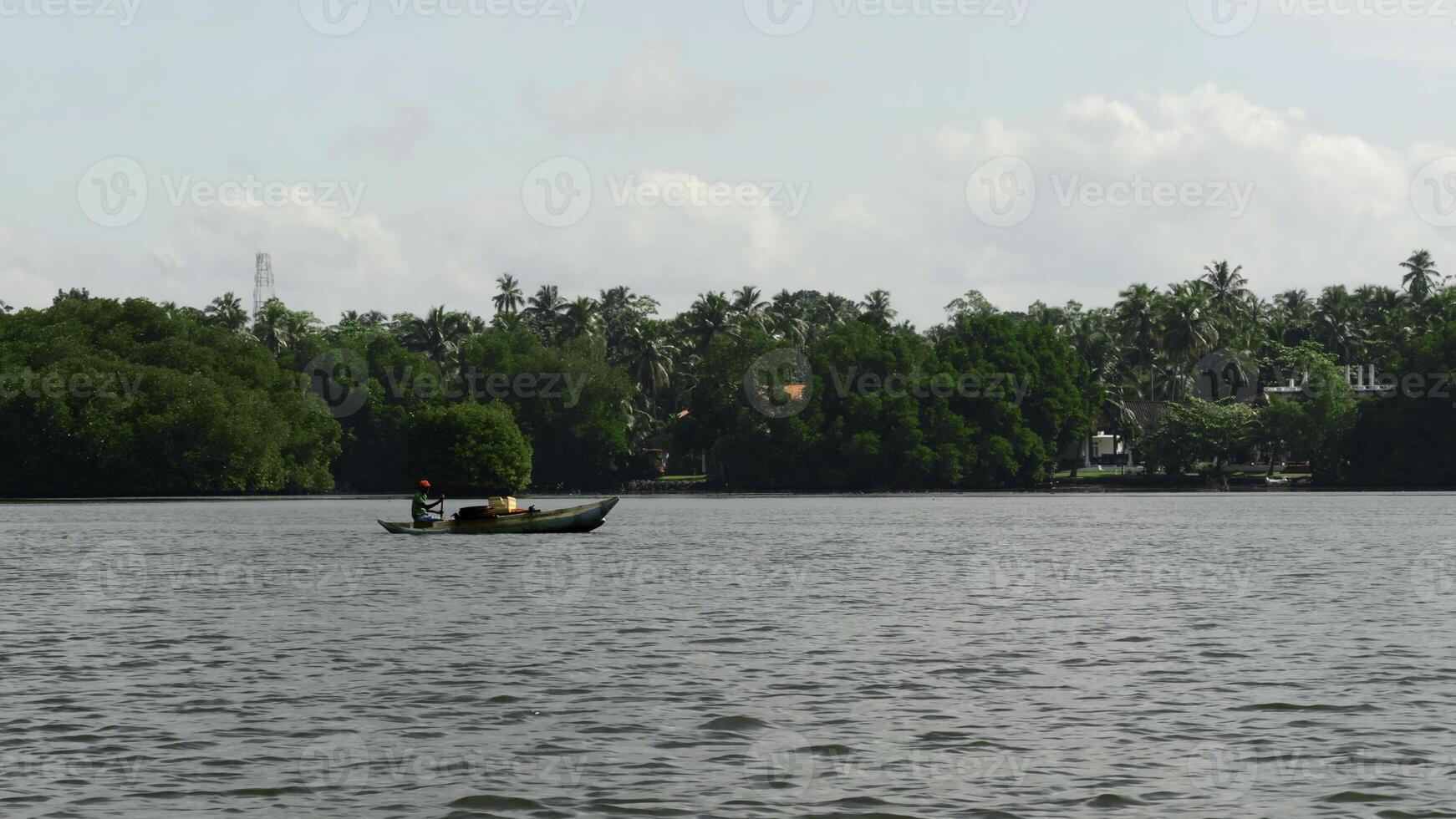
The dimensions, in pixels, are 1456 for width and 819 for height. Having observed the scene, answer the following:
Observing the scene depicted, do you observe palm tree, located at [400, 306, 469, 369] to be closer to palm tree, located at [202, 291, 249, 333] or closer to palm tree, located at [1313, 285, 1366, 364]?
palm tree, located at [202, 291, 249, 333]

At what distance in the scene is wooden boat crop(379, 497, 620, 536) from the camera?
75750mm

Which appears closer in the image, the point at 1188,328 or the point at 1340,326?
the point at 1188,328

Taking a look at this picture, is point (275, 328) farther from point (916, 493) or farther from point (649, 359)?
point (916, 493)

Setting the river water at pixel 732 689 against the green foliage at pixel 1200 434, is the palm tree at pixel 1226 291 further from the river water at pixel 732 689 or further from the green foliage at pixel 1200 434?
the river water at pixel 732 689

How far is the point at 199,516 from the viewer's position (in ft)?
356

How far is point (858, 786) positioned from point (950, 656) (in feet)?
39.4

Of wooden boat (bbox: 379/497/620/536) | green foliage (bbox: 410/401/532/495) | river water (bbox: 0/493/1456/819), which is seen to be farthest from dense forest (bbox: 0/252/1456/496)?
river water (bbox: 0/493/1456/819)

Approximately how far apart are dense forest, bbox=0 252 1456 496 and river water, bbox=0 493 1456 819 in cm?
7921

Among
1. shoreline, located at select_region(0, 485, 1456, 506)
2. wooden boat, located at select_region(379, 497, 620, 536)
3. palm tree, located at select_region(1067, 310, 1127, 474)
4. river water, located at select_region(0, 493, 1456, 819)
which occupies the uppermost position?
palm tree, located at select_region(1067, 310, 1127, 474)

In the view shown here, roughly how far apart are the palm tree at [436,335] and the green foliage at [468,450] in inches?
1238

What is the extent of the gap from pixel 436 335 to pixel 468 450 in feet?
127

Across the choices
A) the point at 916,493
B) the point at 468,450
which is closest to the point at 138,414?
the point at 468,450

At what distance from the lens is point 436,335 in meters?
175

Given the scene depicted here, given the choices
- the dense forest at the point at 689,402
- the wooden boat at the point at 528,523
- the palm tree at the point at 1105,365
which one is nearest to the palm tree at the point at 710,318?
the dense forest at the point at 689,402
